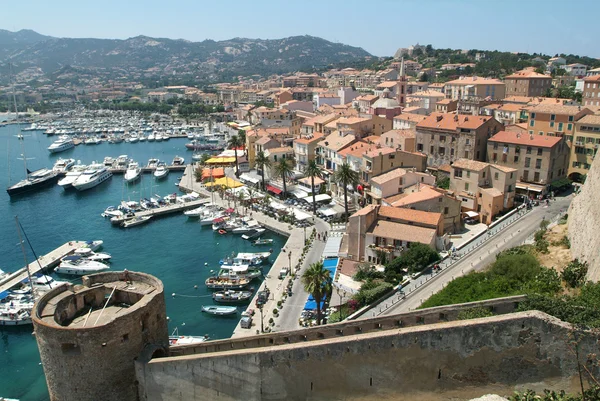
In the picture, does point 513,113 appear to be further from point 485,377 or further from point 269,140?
point 485,377

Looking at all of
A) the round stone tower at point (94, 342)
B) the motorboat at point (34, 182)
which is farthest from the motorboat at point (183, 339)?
the motorboat at point (34, 182)

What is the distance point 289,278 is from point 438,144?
28044 millimetres

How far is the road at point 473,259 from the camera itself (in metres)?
34.0

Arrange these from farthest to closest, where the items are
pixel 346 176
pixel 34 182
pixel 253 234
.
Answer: pixel 34 182
pixel 253 234
pixel 346 176

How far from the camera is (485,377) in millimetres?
18016

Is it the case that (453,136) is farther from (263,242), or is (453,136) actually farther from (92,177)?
(92,177)

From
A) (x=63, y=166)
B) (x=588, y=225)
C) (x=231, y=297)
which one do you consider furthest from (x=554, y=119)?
(x=63, y=166)

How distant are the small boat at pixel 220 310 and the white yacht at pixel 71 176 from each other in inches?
2238

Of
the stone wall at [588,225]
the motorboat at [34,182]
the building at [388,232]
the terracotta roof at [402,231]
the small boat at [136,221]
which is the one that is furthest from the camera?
the motorboat at [34,182]

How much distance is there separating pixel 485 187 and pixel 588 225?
19.4 meters

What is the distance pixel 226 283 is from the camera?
1821 inches

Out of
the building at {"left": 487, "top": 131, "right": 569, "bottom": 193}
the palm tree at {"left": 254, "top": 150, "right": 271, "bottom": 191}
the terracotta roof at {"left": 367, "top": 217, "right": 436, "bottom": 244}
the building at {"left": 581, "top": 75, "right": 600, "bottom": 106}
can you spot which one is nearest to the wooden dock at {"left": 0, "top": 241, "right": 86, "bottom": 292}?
the palm tree at {"left": 254, "top": 150, "right": 271, "bottom": 191}

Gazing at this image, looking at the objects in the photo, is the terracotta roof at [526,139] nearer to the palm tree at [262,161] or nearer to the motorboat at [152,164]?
the palm tree at [262,161]

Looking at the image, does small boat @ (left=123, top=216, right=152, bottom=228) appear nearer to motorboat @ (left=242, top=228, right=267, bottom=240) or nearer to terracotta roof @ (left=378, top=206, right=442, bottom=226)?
motorboat @ (left=242, top=228, right=267, bottom=240)
